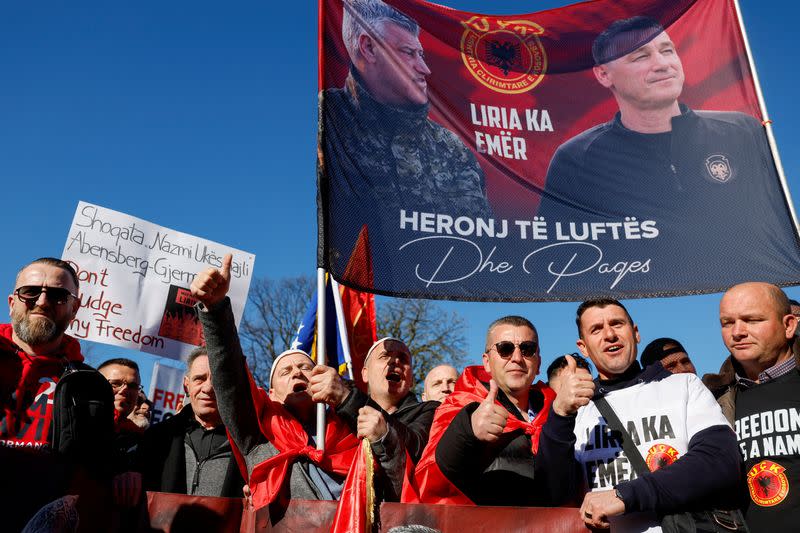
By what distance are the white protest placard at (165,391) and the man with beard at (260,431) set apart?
4.19 metres

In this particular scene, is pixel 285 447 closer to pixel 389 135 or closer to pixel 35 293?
pixel 35 293

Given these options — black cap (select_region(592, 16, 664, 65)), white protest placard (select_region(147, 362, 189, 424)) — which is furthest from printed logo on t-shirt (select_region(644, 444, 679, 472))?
white protest placard (select_region(147, 362, 189, 424))

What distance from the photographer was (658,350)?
5102mm

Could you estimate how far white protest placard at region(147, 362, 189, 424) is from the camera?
812 cm

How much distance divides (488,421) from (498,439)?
122mm

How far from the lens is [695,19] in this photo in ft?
20.2

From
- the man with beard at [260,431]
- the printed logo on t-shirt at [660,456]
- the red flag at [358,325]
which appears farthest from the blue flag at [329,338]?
the printed logo on t-shirt at [660,456]

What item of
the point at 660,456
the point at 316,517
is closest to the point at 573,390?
the point at 660,456

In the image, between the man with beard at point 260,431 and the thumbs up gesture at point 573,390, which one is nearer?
Result: the thumbs up gesture at point 573,390

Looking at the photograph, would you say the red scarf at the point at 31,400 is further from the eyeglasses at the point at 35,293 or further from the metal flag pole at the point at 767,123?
the metal flag pole at the point at 767,123

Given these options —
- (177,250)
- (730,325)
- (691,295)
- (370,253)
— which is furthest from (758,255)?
(177,250)

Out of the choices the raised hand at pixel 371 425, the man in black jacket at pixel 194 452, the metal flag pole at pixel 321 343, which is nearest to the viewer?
the raised hand at pixel 371 425

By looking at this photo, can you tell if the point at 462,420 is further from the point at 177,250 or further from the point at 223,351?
the point at 177,250

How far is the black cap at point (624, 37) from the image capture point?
612cm
